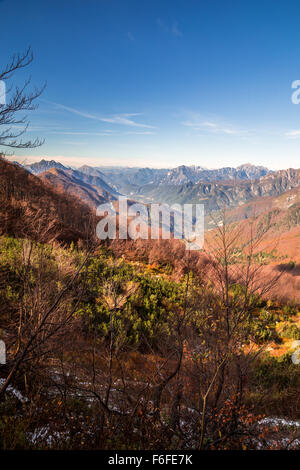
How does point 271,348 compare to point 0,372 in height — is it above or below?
below

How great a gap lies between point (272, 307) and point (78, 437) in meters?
12.0

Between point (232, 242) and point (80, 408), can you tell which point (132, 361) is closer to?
point (80, 408)

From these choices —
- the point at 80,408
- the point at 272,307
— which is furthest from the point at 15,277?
the point at 272,307

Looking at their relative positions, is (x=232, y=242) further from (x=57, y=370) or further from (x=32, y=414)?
(x=57, y=370)

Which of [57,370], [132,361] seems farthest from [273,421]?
[57,370]

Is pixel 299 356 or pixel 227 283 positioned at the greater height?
pixel 227 283

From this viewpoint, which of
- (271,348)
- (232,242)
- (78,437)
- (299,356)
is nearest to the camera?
(78,437)

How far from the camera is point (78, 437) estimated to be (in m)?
3.20

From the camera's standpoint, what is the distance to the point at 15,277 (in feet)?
27.0

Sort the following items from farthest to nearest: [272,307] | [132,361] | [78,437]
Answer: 1. [272,307]
2. [132,361]
3. [78,437]

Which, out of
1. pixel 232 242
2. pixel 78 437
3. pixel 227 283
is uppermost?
pixel 232 242

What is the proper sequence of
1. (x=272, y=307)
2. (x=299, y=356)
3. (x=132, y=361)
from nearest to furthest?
1. (x=132, y=361)
2. (x=299, y=356)
3. (x=272, y=307)

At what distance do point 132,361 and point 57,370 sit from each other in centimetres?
236
